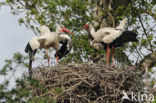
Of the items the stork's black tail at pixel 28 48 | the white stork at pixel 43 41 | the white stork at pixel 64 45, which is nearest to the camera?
the white stork at pixel 43 41

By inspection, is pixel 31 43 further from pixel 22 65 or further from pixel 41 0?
pixel 22 65

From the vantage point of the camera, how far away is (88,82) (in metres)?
9.71

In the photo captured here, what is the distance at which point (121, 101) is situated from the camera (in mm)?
9805

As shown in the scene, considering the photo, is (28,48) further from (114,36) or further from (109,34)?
(114,36)

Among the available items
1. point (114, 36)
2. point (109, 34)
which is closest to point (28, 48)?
point (109, 34)

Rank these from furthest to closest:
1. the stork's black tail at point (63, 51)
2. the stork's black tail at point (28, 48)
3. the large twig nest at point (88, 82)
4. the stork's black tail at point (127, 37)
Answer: the stork's black tail at point (63, 51) → the stork's black tail at point (28, 48) → the stork's black tail at point (127, 37) → the large twig nest at point (88, 82)

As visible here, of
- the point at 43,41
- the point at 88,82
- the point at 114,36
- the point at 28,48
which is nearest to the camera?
the point at 88,82

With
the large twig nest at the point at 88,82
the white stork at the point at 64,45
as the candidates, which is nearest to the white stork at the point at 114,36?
the white stork at the point at 64,45

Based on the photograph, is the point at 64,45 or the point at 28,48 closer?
the point at 28,48

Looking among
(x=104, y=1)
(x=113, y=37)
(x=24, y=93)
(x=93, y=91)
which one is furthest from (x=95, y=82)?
(x=104, y=1)

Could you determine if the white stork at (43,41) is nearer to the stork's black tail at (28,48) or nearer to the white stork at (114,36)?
the stork's black tail at (28,48)

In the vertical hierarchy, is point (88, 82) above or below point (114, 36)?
below

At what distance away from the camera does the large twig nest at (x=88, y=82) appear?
380 inches

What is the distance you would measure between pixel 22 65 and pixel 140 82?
158 inches
